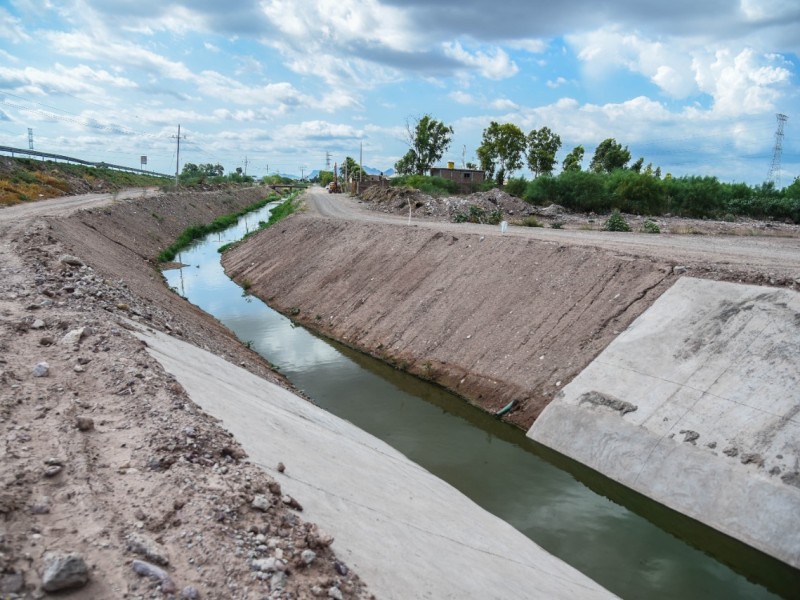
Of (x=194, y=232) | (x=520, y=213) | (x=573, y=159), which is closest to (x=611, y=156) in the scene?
(x=573, y=159)

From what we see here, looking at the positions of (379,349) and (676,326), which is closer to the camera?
(676,326)

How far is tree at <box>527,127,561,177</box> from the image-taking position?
75.4 meters

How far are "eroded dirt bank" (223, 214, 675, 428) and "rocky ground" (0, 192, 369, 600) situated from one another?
8.89 meters

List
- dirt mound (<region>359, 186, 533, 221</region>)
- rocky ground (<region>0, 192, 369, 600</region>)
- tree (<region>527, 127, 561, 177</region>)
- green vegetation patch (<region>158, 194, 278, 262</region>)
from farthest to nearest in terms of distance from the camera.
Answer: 1. tree (<region>527, 127, 561, 177</region>)
2. dirt mound (<region>359, 186, 533, 221</region>)
3. green vegetation patch (<region>158, 194, 278, 262</region>)
4. rocky ground (<region>0, 192, 369, 600</region>)

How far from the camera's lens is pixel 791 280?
495 inches

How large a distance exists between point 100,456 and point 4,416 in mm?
1359

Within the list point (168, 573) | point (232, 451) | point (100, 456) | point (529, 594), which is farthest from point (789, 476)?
point (100, 456)

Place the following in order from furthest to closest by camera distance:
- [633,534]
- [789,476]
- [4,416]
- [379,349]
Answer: [379,349] < [633,534] < [789,476] < [4,416]

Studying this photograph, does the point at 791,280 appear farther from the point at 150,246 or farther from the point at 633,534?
the point at 150,246

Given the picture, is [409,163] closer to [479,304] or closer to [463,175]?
[463,175]

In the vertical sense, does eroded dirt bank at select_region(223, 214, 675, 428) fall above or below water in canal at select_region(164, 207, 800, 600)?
above

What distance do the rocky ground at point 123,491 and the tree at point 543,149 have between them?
240 ft

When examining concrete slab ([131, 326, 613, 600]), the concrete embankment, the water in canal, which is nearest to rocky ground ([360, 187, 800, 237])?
the water in canal

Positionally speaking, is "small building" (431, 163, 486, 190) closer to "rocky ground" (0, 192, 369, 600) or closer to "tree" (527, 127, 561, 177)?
"tree" (527, 127, 561, 177)
